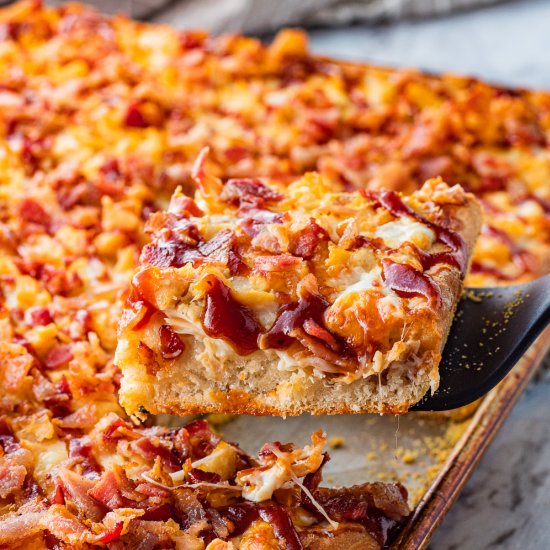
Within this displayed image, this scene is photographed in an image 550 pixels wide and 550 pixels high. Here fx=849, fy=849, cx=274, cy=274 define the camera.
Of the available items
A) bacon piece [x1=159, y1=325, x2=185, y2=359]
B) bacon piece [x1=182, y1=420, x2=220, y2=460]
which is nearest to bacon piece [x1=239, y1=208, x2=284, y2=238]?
bacon piece [x1=159, y1=325, x2=185, y2=359]

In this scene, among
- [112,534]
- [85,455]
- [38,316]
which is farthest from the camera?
[38,316]

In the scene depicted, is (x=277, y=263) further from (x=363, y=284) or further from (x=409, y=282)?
(x=409, y=282)

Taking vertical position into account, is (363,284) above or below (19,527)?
above

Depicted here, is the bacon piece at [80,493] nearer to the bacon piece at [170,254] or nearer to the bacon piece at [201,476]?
the bacon piece at [201,476]

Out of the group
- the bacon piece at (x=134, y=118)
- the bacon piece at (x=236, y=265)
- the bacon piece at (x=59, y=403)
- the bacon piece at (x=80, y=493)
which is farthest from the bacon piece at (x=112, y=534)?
the bacon piece at (x=134, y=118)

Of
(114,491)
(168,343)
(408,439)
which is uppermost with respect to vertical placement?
(168,343)

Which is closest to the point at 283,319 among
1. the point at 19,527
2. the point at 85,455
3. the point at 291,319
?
the point at 291,319
